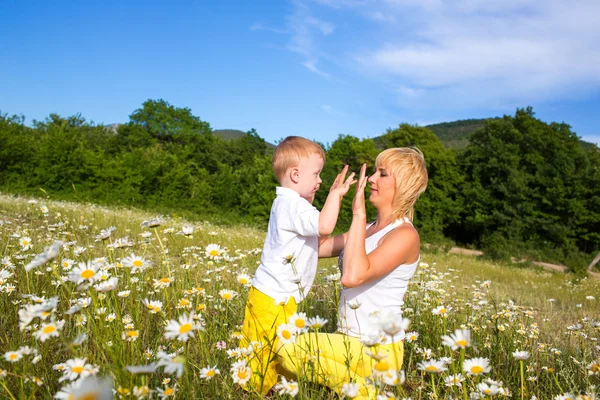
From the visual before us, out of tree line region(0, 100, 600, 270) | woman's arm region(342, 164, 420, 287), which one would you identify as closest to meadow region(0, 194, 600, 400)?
woman's arm region(342, 164, 420, 287)

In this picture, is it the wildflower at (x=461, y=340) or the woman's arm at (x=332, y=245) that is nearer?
the wildflower at (x=461, y=340)

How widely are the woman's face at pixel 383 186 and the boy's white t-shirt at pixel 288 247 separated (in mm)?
458

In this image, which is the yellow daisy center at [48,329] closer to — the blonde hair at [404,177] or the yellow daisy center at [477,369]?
the yellow daisy center at [477,369]

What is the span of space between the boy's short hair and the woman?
380 mm

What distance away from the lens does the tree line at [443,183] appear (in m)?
24.4

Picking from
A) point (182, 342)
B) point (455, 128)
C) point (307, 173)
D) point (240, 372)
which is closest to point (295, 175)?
point (307, 173)

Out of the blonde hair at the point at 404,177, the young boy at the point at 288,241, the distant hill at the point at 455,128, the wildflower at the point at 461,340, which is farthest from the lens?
the distant hill at the point at 455,128

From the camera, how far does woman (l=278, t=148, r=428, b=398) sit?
2.24m

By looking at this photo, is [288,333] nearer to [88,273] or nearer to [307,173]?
[88,273]

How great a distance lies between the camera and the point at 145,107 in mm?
54969

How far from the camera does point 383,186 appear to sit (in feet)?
9.17

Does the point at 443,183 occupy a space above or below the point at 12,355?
above

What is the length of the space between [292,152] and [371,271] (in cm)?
94

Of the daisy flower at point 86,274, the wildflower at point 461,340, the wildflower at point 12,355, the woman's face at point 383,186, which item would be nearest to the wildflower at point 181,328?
the daisy flower at point 86,274
